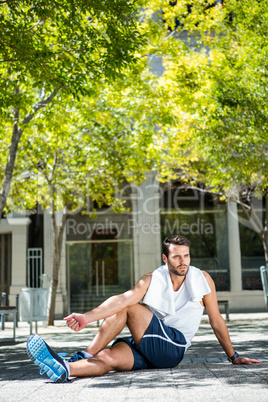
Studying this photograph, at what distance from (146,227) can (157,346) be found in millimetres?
16707

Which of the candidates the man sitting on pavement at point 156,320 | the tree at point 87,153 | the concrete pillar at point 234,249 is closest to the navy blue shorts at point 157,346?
the man sitting on pavement at point 156,320

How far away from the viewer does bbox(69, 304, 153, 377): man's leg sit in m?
4.71

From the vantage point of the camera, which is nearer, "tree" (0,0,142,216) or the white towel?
the white towel

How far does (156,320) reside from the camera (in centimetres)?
490

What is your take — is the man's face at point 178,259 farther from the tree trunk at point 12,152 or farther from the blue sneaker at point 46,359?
the tree trunk at point 12,152

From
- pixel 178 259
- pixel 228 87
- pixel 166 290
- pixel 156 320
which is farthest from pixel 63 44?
pixel 156 320

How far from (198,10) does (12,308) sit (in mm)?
8659

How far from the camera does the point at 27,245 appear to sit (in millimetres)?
21578

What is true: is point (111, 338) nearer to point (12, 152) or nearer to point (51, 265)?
point (12, 152)

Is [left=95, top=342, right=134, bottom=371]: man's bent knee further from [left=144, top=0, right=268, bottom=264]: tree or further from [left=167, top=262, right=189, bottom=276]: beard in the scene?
[left=144, top=0, right=268, bottom=264]: tree

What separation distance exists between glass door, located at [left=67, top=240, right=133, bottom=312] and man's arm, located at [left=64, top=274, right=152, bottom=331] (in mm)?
16898

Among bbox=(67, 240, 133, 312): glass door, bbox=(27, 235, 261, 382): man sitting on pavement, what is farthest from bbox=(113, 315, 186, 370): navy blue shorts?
bbox=(67, 240, 133, 312): glass door

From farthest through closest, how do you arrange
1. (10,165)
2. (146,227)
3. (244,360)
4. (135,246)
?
(146,227)
(135,246)
(10,165)
(244,360)

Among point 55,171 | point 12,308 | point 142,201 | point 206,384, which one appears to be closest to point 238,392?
point 206,384
